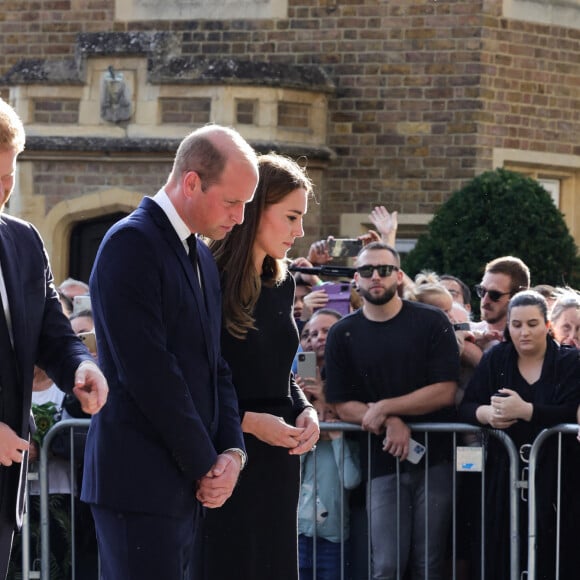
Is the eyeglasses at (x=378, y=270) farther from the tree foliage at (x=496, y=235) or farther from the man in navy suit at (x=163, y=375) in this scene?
the tree foliage at (x=496, y=235)

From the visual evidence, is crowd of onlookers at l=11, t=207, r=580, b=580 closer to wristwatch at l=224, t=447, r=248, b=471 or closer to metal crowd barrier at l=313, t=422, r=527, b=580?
metal crowd barrier at l=313, t=422, r=527, b=580

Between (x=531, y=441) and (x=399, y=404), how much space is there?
0.67m

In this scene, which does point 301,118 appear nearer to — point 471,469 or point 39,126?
point 39,126

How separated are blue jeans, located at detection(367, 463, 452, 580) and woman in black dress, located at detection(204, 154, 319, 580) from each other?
6.79ft


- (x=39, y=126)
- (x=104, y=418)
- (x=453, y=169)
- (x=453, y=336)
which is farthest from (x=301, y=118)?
(x=104, y=418)

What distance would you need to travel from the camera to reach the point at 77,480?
702 cm

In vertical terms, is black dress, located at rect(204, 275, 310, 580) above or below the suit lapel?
below

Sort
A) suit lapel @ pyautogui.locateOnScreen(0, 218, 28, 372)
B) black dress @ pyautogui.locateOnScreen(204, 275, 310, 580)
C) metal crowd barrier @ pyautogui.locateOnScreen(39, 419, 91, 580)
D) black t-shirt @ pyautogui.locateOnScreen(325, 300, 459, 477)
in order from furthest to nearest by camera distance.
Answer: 1. black t-shirt @ pyautogui.locateOnScreen(325, 300, 459, 477)
2. metal crowd barrier @ pyautogui.locateOnScreen(39, 419, 91, 580)
3. black dress @ pyautogui.locateOnScreen(204, 275, 310, 580)
4. suit lapel @ pyautogui.locateOnScreen(0, 218, 28, 372)

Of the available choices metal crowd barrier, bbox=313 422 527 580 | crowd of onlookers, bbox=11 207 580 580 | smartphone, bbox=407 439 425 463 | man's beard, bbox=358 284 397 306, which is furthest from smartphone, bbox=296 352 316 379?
smartphone, bbox=407 439 425 463

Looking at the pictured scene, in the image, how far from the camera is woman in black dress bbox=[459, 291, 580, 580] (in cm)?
667

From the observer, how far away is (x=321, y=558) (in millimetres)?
7078

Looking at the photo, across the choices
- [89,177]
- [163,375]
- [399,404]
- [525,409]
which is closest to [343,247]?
[399,404]

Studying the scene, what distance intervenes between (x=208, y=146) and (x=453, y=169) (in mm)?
10649

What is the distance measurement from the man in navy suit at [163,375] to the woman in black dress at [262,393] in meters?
0.53
